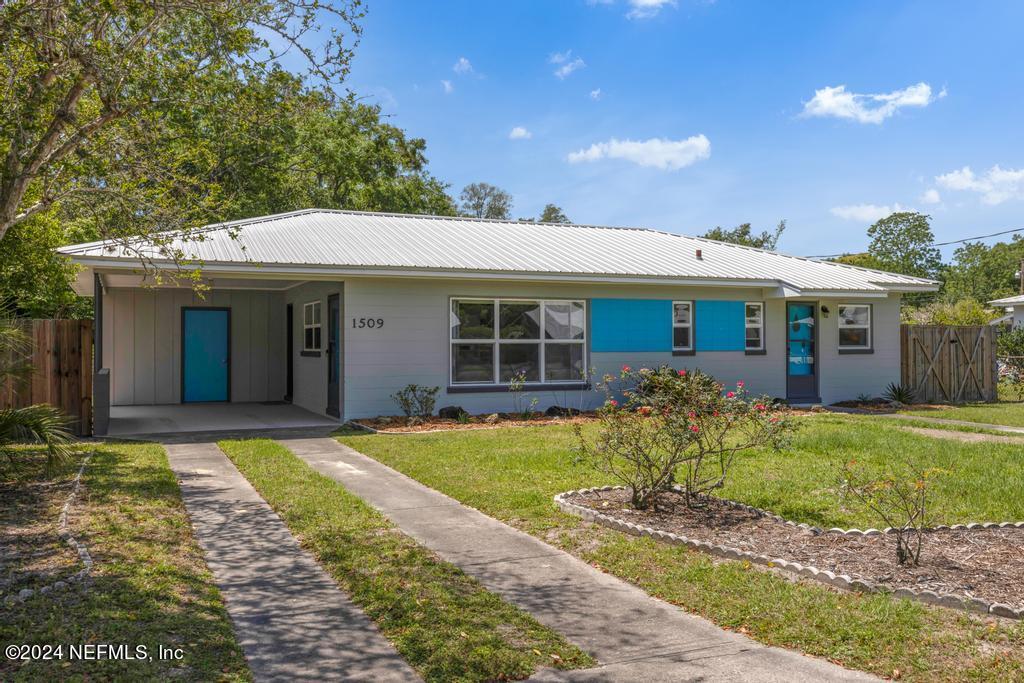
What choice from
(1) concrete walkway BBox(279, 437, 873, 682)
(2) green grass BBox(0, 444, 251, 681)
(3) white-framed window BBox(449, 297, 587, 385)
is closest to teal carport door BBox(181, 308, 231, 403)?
(3) white-framed window BBox(449, 297, 587, 385)

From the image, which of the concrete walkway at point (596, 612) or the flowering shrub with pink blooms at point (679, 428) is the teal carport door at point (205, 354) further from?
the flowering shrub with pink blooms at point (679, 428)

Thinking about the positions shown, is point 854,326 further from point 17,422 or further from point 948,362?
point 17,422

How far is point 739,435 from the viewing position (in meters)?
11.0

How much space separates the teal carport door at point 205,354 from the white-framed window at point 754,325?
38.2ft

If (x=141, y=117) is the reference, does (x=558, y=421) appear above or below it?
below

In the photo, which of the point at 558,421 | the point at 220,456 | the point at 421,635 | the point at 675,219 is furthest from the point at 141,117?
the point at 675,219

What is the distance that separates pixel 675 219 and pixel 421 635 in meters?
47.4

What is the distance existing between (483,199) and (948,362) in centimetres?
4181

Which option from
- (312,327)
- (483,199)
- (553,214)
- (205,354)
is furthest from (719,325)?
(553,214)

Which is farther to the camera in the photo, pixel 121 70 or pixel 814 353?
pixel 814 353

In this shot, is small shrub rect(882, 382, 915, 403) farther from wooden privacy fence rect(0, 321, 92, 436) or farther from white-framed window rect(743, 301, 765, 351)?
wooden privacy fence rect(0, 321, 92, 436)

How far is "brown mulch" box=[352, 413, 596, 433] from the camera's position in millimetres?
12562

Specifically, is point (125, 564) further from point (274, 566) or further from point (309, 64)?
point (309, 64)

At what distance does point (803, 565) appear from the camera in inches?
194
